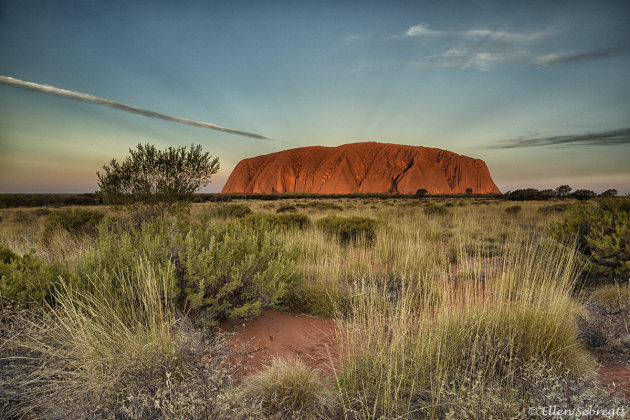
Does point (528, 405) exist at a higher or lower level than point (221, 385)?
lower

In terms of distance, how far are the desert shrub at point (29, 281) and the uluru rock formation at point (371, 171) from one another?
7759 cm

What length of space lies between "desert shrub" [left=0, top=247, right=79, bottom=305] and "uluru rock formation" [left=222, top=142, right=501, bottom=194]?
77.6m

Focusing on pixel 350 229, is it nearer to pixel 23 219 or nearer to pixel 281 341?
pixel 281 341

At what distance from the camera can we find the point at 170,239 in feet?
13.2

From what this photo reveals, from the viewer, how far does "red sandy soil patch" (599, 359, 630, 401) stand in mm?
2487

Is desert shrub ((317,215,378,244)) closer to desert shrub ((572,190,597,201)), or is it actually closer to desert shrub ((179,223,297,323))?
desert shrub ((179,223,297,323))

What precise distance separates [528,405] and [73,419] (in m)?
2.78

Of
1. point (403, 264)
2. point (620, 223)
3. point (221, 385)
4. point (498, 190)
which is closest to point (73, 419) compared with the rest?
point (221, 385)

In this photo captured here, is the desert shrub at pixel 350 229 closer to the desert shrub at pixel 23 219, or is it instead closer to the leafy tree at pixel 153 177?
the leafy tree at pixel 153 177

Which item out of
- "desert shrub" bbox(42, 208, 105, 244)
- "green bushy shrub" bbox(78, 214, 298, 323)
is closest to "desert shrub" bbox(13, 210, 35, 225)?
"desert shrub" bbox(42, 208, 105, 244)

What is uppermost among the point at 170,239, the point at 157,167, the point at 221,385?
the point at 157,167

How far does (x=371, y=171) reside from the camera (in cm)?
8450

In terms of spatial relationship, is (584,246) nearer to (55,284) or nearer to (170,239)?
(170,239)

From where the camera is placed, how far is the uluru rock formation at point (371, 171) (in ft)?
264
